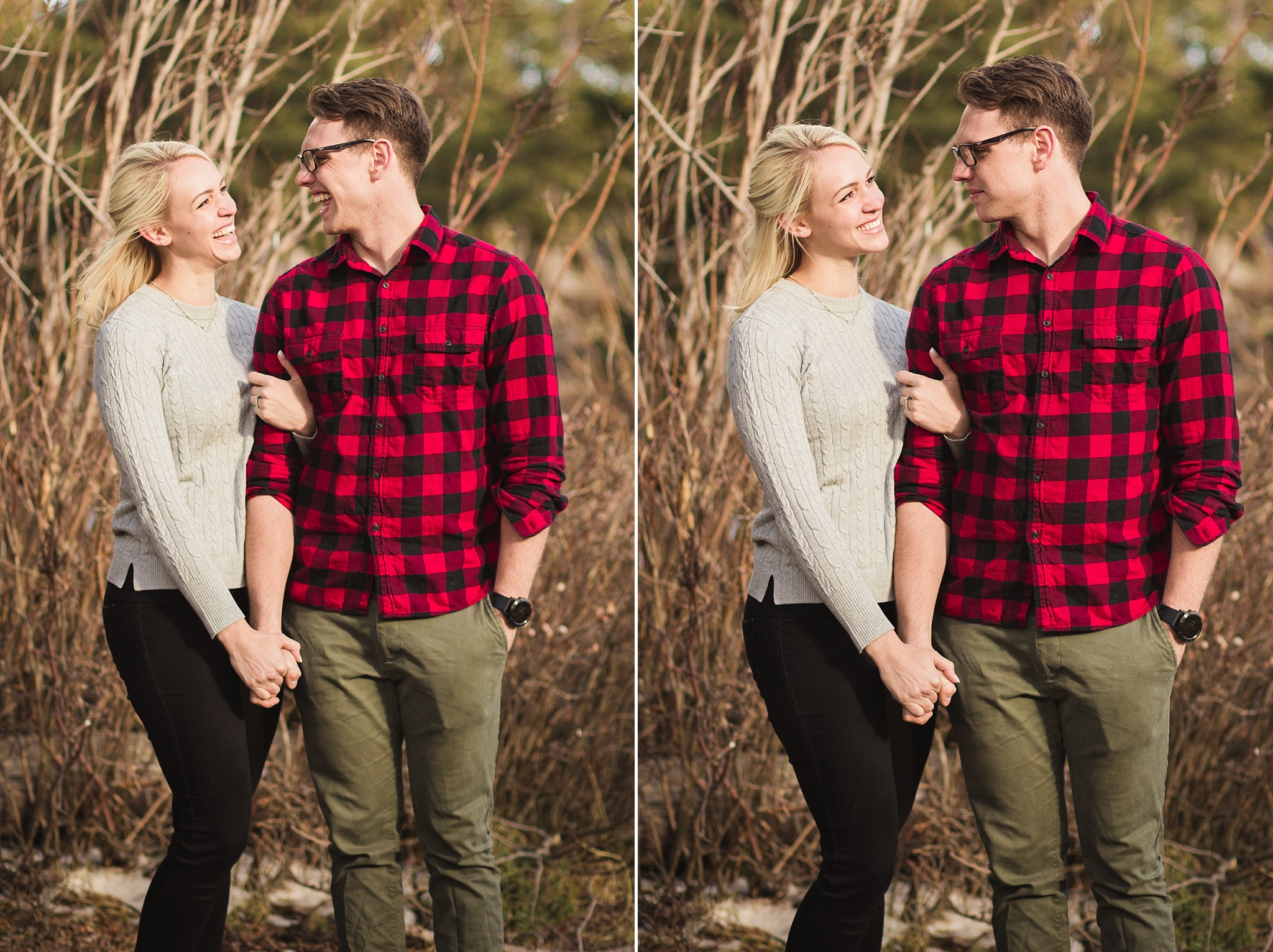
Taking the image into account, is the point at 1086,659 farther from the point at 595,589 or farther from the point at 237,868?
the point at 237,868

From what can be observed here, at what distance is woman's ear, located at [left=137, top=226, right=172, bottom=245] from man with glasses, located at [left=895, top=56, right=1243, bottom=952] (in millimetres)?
1383

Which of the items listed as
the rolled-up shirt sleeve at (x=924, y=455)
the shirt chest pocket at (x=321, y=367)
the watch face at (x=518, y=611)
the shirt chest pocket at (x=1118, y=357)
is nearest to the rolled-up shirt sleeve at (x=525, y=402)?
the watch face at (x=518, y=611)

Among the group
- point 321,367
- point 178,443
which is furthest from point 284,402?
point 178,443

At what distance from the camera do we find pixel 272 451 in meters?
2.10

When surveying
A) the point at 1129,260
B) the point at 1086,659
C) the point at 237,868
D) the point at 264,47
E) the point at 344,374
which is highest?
the point at 264,47

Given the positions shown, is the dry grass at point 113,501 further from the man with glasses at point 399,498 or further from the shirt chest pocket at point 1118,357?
the shirt chest pocket at point 1118,357

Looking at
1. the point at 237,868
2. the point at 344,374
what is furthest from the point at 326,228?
the point at 237,868

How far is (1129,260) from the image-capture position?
1.90 meters

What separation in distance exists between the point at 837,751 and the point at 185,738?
1147 mm

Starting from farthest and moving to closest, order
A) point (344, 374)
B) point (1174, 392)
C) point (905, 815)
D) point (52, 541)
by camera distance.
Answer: point (52, 541) < point (905, 815) < point (344, 374) < point (1174, 392)

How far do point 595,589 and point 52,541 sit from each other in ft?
4.66

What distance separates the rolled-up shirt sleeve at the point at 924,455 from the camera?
201cm

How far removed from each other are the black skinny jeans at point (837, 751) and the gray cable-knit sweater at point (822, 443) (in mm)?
72

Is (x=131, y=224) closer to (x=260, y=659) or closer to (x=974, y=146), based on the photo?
(x=260, y=659)
